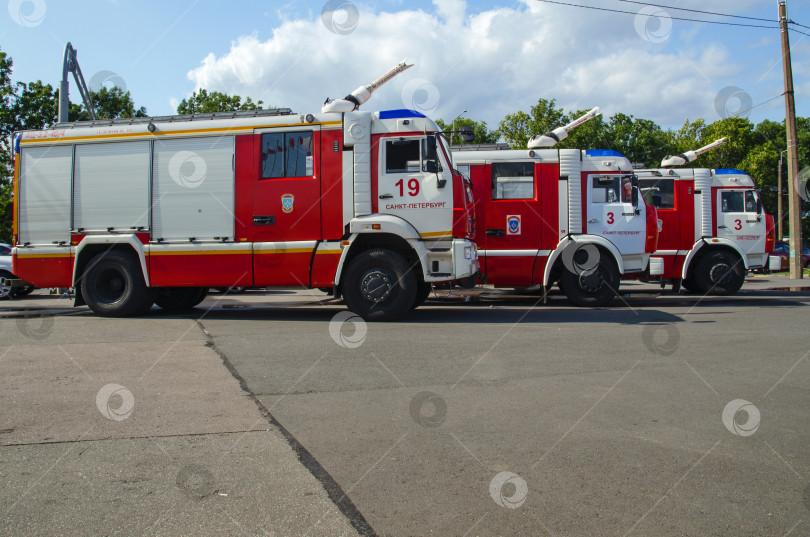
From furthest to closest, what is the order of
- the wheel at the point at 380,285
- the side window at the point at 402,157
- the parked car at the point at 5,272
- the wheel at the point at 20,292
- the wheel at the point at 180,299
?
the wheel at the point at 20,292, the parked car at the point at 5,272, the wheel at the point at 180,299, the side window at the point at 402,157, the wheel at the point at 380,285

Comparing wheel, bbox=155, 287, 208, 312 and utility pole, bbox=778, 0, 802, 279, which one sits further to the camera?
utility pole, bbox=778, 0, 802, 279

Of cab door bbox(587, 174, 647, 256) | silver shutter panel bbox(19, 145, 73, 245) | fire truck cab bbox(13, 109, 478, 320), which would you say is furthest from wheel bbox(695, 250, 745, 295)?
silver shutter panel bbox(19, 145, 73, 245)

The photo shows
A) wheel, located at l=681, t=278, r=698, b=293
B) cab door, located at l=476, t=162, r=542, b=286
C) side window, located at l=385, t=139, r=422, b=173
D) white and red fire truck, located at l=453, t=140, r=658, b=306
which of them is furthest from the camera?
wheel, located at l=681, t=278, r=698, b=293

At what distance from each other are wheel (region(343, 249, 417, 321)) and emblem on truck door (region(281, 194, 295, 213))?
1364mm

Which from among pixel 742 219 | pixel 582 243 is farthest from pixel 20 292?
pixel 742 219

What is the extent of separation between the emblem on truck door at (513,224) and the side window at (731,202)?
21.6 feet

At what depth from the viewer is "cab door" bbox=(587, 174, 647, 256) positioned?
13703 millimetres

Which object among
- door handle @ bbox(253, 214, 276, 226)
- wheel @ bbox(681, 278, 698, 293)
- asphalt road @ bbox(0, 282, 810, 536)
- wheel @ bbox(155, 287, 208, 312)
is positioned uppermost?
door handle @ bbox(253, 214, 276, 226)

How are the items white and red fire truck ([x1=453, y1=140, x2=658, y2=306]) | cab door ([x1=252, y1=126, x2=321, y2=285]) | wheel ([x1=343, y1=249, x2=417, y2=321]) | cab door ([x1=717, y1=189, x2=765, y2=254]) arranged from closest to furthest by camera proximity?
wheel ([x1=343, y1=249, x2=417, y2=321]) < cab door ([x1=252, y1=126, x2=321, y2=285]) < white and red fire truck ([x1=453, y1=140, x2=658, y2=306]) < cab door ([x1=717, y1=189, x2=765, y2=254])

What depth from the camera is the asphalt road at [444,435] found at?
3.26 metres

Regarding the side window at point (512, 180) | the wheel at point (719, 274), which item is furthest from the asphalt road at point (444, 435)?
the wheel at point (719, 274)

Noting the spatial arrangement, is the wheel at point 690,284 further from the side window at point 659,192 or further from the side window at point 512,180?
the side window at point 512,180

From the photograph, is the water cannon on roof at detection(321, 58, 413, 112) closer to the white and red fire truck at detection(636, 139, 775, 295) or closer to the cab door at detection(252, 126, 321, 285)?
the cab door at detection(252, 126, 321, 285)

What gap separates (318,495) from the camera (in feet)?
11.3
